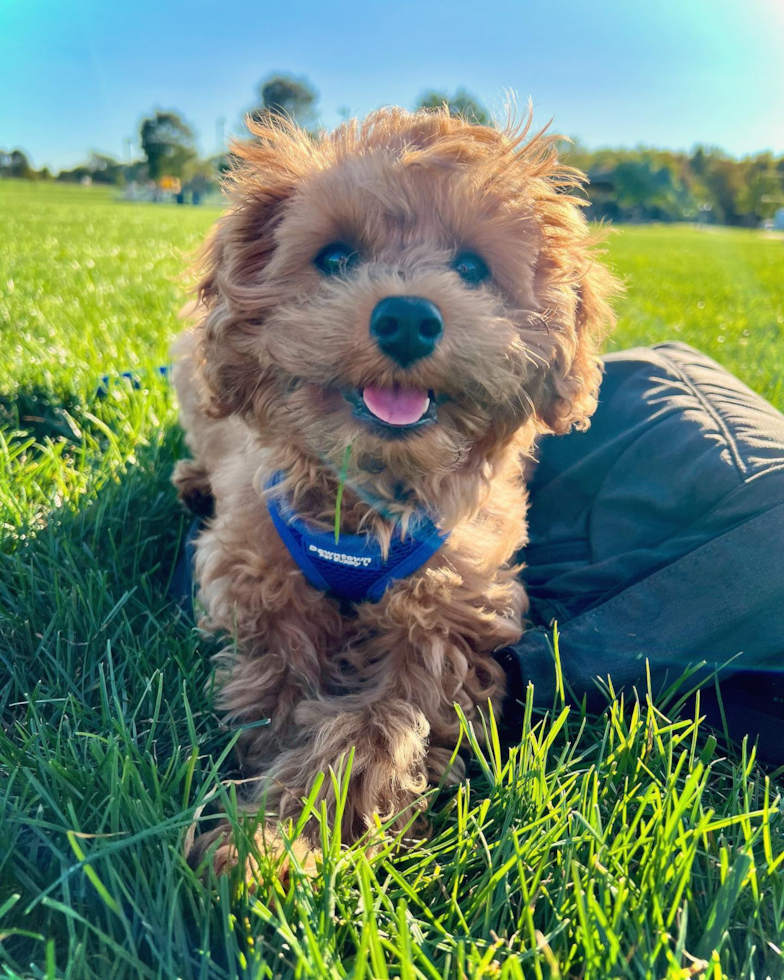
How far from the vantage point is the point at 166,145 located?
253 ft

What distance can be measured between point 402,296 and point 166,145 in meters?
85.6

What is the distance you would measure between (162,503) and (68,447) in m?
0.79

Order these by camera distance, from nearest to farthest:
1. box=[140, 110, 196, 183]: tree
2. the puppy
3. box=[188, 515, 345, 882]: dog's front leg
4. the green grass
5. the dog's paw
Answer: the green grass, the dog's paw, the puppy, box=[188, 515, 345, 882]: dog's front leg, box=[140, 110, 196, 183]: tree

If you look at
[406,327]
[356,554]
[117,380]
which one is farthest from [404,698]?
[117,380]

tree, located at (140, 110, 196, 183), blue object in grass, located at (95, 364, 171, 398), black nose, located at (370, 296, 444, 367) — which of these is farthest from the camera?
tree, located at (140, 110, 196, 183)

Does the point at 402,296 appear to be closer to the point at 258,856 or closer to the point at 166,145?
the point at 258,856


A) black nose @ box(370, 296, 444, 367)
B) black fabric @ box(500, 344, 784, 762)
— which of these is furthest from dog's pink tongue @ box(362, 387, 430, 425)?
black fabric @ box(500, 344, 784, 762)

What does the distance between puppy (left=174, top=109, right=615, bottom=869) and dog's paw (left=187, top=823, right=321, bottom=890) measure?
15 cm

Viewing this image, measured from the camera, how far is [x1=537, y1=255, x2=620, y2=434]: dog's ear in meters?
1.99

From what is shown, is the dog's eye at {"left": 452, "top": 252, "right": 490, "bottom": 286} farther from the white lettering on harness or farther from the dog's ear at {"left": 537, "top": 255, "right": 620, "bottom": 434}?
the white lettering on harness

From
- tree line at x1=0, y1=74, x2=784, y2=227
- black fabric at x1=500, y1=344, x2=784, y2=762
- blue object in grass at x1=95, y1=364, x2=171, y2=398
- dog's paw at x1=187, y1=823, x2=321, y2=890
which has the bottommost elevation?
dog's paw at x1=187, y1=823, x2=321, y2=890

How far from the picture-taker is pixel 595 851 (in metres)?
1.40

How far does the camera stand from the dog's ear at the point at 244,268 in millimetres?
1928

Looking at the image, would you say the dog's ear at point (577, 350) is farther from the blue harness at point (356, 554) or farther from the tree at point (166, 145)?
the tree at point (166, 145)
